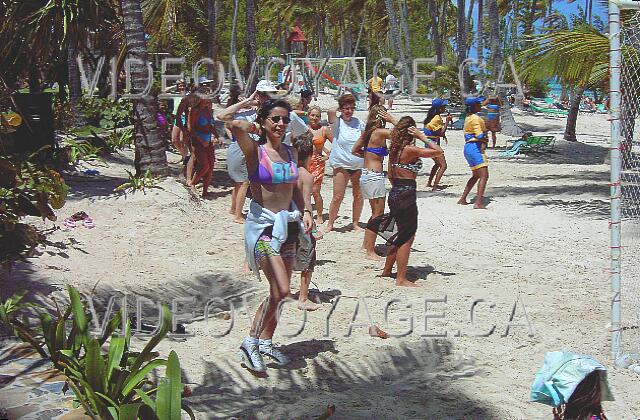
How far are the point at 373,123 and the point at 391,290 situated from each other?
69.5 inches

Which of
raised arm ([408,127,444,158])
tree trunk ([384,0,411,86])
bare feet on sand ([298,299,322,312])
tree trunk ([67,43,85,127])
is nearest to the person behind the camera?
bare feet on sand ([298,299,322,312])

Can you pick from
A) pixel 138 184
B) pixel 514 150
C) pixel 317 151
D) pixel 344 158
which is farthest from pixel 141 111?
pixel 514 150

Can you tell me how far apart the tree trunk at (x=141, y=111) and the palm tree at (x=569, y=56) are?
16.1ft

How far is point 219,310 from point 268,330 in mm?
1469

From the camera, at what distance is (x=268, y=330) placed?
512 centimetres

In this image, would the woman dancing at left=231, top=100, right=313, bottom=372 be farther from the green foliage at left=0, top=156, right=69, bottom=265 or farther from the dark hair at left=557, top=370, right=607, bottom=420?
the dark hair at left=557, top=370, right=607, bottom=420

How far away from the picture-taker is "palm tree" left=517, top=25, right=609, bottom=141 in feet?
32.8

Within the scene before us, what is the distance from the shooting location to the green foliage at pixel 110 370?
145 inches

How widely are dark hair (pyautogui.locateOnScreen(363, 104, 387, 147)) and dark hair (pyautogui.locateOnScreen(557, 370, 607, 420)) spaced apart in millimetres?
4728

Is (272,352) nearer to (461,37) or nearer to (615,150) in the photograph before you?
(615,150)

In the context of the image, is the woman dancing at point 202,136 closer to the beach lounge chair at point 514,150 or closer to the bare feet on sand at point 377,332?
the bare feet on sand at point 377,332

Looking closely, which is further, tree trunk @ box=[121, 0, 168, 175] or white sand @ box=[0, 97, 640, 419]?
tree trunk @ box=[121, 0, 168, 175]

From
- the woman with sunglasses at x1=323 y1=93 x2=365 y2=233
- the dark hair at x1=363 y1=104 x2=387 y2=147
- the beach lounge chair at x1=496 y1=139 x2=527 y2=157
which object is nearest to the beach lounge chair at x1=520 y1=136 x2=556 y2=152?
the beach lounge chair at x1=496 y1=139 x2=527 y2=157

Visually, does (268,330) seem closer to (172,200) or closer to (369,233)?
(369,233)
